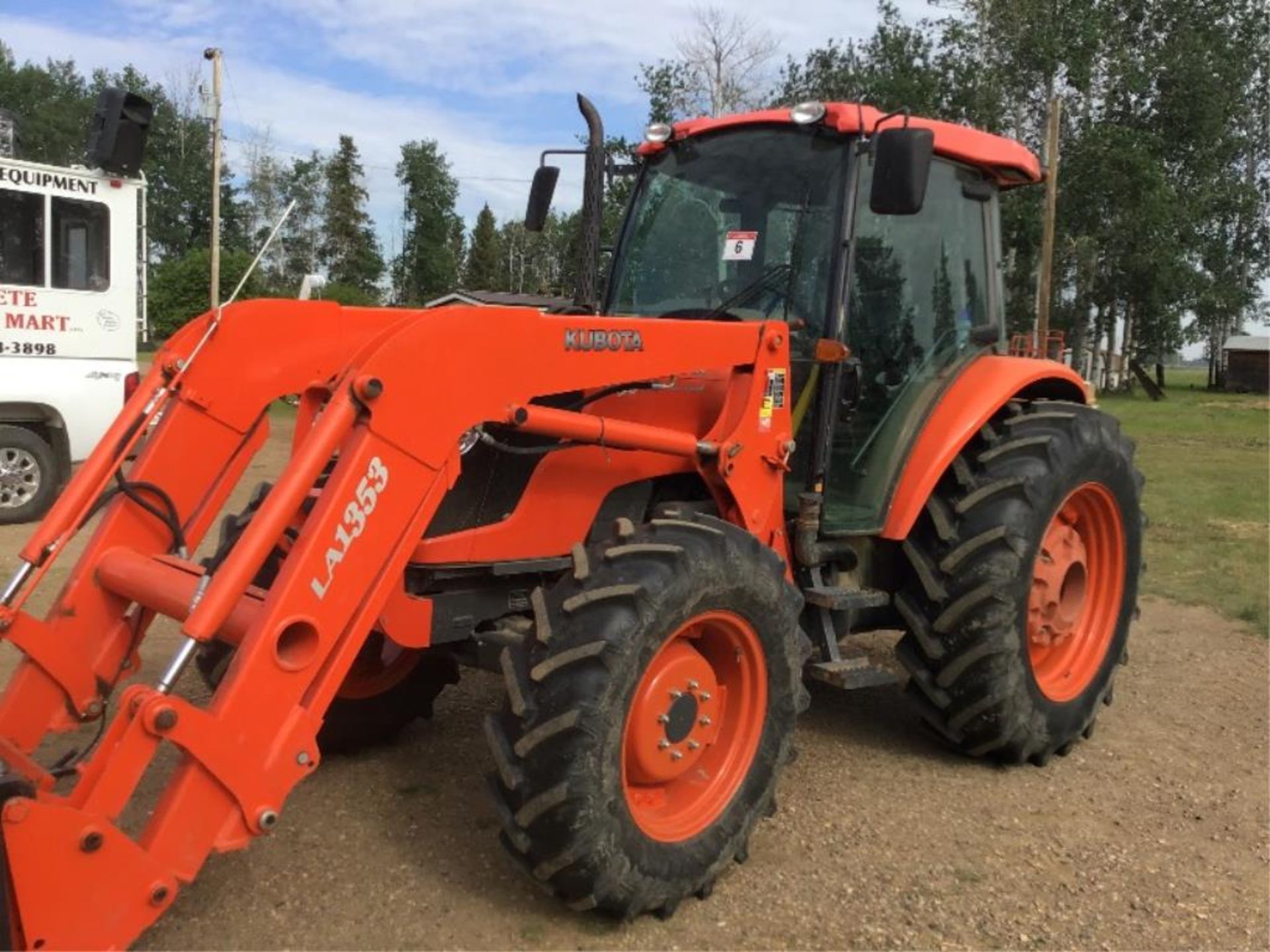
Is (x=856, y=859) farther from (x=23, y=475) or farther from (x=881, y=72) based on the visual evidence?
(x=881, y=72)

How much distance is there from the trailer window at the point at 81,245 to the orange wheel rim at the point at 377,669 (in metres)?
7.14

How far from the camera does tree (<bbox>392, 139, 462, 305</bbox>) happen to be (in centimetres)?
5966

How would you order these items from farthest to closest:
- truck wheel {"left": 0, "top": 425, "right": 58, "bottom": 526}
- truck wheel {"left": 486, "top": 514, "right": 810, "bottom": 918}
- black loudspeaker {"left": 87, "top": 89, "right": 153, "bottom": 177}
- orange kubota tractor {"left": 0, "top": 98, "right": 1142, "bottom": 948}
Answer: truck wheel {"left": 0, "top": 425, "right": 58, "bottom": 526}
black loudspeaker {"left": 87, "top": 89, "right": 153, "bottom": 177}
truck wheel {"left": 486, "top": 514, "right": 810, "bottom": 918}
orange kubota tractor {"left": 0, "top": 98, "right": 1142, "bottom": 948}

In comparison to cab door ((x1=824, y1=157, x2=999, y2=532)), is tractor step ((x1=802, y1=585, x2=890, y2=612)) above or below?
below

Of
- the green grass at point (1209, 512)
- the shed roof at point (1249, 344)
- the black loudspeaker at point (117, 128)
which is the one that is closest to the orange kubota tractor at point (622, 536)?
the black loudspeaker at point (117, 128)

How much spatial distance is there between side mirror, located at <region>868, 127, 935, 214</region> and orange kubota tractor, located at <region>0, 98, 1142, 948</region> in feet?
0.03

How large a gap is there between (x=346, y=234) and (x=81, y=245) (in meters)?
45.2

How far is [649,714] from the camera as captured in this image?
3129mm

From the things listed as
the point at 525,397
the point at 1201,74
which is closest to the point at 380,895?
the point at 525,397

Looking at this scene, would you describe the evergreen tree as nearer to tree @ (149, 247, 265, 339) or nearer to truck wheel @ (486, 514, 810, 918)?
truck wheel @ (486, 514, 810, 918)

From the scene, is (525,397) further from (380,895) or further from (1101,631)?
(1101,631)

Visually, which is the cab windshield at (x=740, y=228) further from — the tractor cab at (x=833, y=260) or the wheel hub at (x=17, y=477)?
the wheel hub at (x=17, y=477)

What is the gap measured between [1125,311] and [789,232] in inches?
1528

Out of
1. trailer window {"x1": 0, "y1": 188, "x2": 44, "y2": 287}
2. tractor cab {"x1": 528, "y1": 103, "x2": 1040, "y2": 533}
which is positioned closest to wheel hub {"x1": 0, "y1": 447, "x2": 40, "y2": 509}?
trailer window {"x1": 0, "y1": 188, "x2": 44, "y2": 287}
